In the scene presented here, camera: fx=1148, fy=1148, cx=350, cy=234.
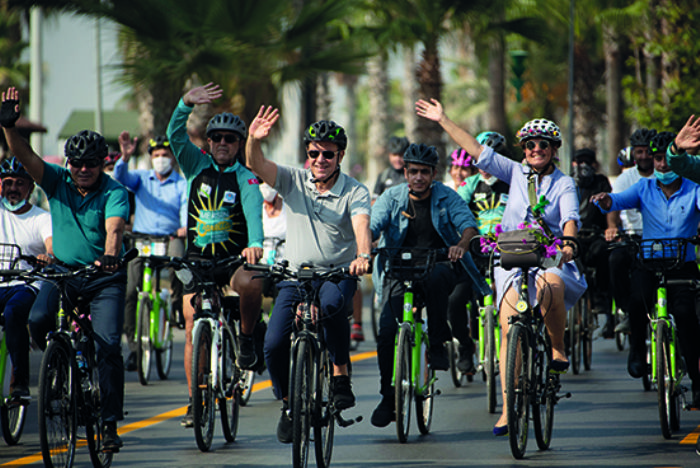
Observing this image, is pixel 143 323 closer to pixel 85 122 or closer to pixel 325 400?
pixel 325 400

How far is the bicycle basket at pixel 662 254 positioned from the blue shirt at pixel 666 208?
26 cm

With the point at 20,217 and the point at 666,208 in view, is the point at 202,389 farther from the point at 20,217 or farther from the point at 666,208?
the point at 666,208

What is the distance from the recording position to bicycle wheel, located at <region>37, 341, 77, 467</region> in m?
6.59

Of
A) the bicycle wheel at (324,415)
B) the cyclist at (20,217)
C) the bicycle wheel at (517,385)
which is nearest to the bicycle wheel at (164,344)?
the cyclist at (20,217)

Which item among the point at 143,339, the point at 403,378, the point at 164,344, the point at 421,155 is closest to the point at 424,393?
the point at 403,378

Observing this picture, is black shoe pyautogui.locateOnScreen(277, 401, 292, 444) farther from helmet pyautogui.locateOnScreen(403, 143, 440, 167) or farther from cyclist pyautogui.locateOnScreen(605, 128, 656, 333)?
cyclist pyautogui.locateOnScreen(605, 128, 656, 333)

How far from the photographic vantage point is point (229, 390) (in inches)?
320

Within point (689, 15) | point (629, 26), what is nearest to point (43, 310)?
point (689, 15)

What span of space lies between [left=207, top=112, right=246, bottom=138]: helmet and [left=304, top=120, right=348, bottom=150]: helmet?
1246 millimetres

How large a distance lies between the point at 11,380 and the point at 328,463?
236 cm

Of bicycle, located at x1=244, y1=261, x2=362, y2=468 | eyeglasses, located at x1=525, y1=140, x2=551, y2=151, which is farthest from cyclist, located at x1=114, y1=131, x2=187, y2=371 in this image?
bicycle, located at x1=244, y1=261, x2=362, y2=468

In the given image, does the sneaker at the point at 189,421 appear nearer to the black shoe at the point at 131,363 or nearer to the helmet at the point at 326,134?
the helmet at the point at 326,134

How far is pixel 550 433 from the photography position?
7.94m

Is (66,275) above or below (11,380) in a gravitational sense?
above
